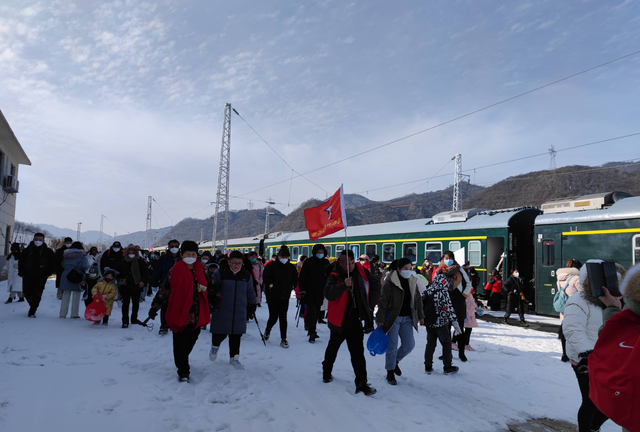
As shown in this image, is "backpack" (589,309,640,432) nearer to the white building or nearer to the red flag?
the red flag

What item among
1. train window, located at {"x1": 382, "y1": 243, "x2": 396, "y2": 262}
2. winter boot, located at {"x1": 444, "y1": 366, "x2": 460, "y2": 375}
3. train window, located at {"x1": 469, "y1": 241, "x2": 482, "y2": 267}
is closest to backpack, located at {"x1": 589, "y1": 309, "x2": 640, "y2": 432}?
winter boot, located at {"x1": 444, "y1": 366, "x2": 460, "y2": 375}

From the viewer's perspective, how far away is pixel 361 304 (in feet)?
17.4

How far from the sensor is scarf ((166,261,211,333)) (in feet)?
16.3

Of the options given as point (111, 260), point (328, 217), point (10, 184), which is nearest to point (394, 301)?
point (328, 217)

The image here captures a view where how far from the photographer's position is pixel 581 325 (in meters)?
3.57

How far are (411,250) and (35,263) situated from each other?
12669 mm

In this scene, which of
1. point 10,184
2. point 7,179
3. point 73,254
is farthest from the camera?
point 10,184

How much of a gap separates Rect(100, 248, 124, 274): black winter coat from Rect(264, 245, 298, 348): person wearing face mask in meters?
3.43

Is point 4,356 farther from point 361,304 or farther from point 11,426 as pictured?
point 361,304

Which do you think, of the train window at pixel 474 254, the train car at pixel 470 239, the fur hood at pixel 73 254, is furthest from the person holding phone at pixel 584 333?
the train window at pixel 474 254

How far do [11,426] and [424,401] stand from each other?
433 cm

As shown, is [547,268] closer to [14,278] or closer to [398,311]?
[398,311]

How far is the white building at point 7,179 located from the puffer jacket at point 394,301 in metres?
22.2

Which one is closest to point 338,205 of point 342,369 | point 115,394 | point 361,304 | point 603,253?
point 361,304
